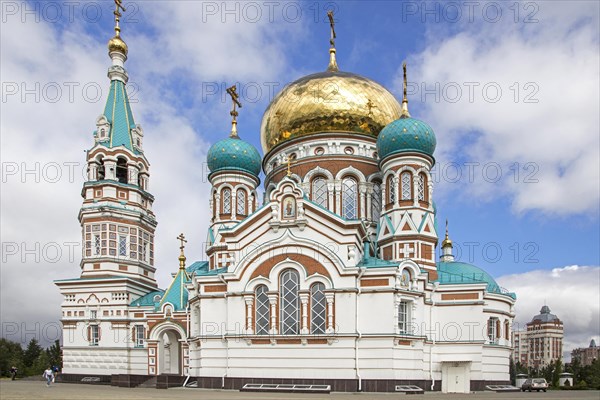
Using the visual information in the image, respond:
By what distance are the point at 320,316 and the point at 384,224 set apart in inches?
213

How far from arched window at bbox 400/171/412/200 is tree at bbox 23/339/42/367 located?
40135 millimetres

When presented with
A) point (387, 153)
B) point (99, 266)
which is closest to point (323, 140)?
point (387, 153)

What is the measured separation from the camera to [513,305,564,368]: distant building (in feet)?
335

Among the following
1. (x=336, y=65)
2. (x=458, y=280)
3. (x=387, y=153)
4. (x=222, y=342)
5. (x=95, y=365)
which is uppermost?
(x=336, y=65)

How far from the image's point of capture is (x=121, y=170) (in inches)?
1281

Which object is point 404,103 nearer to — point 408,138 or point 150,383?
point 408,138

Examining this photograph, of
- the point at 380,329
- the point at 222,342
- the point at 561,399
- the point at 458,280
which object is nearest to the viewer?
the point at 561,399

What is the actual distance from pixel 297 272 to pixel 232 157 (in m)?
8.41

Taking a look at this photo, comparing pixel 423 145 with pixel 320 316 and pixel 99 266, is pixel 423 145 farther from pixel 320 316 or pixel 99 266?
pixel 99 266

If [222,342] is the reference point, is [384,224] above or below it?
above

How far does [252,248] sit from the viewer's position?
2317 cm

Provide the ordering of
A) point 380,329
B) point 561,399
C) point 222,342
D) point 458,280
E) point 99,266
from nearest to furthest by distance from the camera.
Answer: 1. point 561,399
2. point 380,329
3. point 222,342
4. point 458,280
5. point 99,266

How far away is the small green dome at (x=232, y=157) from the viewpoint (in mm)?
28641

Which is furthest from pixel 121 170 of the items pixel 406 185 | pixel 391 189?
pixel 406 185
